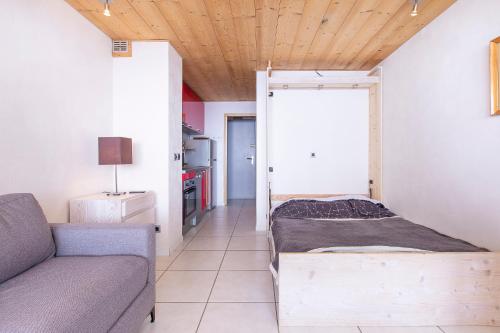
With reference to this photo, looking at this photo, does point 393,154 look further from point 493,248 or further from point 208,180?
point 208,180

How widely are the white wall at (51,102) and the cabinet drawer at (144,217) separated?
49cm

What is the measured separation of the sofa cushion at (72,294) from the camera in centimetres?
98

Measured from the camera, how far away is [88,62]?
267 cm

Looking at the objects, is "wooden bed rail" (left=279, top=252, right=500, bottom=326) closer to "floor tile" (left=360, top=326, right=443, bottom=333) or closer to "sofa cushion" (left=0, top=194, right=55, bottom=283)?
"floor tile" (left=360, top=326, right=443, bottom=333)

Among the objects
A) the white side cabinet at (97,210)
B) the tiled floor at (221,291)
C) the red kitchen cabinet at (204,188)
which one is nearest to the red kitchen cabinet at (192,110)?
the red kitchen cabinet at (204,188)

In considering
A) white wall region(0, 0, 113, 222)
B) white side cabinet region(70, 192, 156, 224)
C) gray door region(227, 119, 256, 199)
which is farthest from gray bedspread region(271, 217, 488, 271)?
gray door region(227, 119, 256, 199)

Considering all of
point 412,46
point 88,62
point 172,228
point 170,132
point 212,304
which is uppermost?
point 412,46

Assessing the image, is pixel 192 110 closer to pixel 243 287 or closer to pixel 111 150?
pixel 111 150

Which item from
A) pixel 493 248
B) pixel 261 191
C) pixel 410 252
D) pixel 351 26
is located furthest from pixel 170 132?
pixel 493 248

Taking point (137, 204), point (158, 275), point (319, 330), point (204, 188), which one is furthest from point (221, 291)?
point (204, 188)

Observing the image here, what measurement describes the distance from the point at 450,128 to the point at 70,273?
9.17ft

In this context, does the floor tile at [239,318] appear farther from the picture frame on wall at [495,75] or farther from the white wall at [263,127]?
the white wall at [263,127]

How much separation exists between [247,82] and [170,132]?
210 cm

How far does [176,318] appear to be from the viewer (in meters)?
1.86
